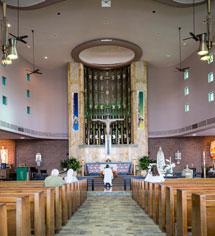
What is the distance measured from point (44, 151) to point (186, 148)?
9389 millimetres

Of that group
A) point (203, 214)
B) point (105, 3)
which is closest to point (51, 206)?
point (203, 214)

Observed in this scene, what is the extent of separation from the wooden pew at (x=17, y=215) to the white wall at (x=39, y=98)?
15056 millimetres

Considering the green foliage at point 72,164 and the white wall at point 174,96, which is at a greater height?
the white wall at point 174,96

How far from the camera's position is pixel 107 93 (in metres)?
24.0

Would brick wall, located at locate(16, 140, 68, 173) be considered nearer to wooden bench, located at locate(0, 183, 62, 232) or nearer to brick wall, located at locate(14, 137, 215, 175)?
brick wall, located at locate(14, 137, 215, 175)

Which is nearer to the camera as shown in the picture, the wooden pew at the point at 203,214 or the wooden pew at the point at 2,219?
the wooden pew at the point at 2,219

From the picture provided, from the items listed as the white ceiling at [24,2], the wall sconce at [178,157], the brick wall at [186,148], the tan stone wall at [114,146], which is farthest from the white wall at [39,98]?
the wall sconce at [178,157]

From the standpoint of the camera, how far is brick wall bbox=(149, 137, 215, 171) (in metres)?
22.7

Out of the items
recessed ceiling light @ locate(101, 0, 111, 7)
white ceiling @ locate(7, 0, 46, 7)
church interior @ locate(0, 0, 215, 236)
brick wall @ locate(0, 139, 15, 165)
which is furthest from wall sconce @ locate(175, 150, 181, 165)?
white ceiling @ locate(7, 0, 46, 7)

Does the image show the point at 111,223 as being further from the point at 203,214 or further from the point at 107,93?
the point at 107,93

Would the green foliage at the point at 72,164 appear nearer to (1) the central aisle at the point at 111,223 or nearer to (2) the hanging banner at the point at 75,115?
(2) the hanging banner at the point at 75,115

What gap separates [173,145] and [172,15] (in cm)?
997

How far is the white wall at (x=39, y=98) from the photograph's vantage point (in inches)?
755

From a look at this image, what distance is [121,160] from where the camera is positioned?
21.7 metres
